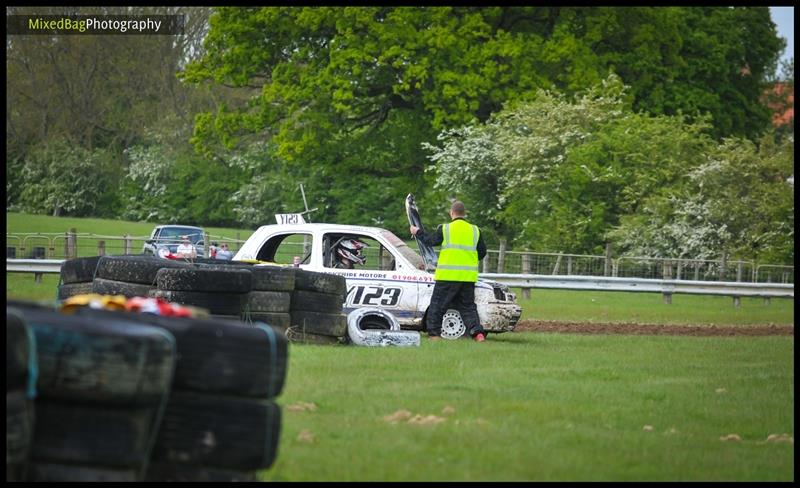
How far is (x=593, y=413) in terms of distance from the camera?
12125mm

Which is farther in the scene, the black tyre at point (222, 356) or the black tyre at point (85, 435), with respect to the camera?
the black tyre at point (222, 356)

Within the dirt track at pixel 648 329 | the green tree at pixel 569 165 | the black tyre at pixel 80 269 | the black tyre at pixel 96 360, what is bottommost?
the dirt track at pixel 648 329

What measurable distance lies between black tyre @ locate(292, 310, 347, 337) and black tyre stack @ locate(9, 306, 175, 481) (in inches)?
409

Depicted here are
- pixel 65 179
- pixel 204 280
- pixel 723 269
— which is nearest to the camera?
pixel 204 280

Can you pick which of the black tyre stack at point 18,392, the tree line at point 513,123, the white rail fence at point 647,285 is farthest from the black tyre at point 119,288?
the tree line at point 513,123

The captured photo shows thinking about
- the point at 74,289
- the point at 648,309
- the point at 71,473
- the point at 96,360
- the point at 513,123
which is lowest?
the point at 648,309

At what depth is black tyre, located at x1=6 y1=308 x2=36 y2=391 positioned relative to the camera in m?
6.86

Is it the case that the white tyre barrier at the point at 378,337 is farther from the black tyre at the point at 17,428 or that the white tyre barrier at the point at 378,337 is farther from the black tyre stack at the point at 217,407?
the black tyre at the point at 17,428

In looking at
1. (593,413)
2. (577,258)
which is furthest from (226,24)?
(593,413)

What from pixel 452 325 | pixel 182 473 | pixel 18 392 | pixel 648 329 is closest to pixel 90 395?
pixel 18 392

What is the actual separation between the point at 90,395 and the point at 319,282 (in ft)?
34.6

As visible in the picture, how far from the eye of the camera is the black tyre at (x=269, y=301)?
55.9ft

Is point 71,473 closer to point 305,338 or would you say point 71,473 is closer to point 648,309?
point 305,338

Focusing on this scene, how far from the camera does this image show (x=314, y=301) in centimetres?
1766
